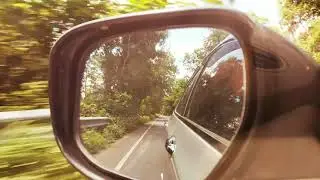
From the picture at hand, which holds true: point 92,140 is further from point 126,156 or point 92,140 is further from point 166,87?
point 166,87

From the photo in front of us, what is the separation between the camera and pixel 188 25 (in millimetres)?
1370

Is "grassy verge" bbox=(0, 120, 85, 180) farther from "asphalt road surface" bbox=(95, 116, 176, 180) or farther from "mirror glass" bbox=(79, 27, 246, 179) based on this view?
"asphalt road surface" bbox=(95, 116, 176, 180)

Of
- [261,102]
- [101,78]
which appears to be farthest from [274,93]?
[101,78]

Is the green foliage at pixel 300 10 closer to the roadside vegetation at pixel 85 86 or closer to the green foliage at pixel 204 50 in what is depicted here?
the roadside vegetation at pixel 85 86

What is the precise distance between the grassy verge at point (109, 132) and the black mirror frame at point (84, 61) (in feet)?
0.11

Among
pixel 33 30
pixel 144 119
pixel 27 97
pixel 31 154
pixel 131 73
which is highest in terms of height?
pixel 33 30

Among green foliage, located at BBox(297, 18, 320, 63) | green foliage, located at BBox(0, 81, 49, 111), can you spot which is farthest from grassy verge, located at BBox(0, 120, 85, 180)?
green foliage, located at BBox(297, 18, 320, 63)

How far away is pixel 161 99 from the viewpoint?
4.70 ft

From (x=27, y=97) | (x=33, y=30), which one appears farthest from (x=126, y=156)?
(x=33, y=30)

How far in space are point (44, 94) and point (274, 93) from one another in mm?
2923

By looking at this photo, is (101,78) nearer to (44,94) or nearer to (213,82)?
(213,82)

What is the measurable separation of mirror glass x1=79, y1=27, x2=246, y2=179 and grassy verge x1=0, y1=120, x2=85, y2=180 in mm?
1519

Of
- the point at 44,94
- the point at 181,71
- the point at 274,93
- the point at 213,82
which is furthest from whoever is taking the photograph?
the point at 44,94

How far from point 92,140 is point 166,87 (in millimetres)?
351
